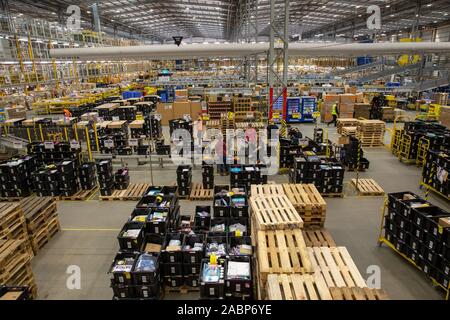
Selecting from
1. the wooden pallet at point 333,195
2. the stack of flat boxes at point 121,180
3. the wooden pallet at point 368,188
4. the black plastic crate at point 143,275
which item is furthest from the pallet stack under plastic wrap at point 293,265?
the stack of flat boxes at point 121,180

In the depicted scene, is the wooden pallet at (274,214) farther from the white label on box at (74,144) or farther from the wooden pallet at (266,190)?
the white label on box at (74,144)

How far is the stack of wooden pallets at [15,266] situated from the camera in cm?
518

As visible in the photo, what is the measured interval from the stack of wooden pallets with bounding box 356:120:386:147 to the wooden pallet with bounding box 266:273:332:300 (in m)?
11.9

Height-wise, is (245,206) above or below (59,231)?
above

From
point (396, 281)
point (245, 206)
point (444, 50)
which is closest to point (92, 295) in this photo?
point (245, 206)

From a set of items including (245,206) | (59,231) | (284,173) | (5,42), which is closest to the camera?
(245,206)

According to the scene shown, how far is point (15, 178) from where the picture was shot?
9547 mm

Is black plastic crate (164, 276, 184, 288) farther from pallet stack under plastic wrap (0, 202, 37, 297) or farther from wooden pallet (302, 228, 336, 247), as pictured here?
wooden pallet (302, 228, 336, 247)

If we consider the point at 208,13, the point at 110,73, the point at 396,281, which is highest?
the point at 208,13

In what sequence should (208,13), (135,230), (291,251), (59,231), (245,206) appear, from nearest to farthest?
(291,251)
(135,230)
(245,206)
(59,231)
(208,13)

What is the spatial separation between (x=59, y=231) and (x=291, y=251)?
20.1ft

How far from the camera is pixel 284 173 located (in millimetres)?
11445

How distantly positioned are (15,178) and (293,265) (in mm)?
9143
